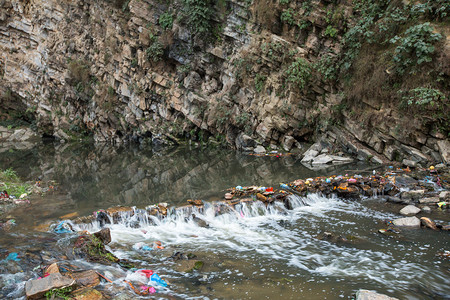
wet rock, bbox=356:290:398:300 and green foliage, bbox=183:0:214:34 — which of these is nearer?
wet rock, bbox=356:290:398:300

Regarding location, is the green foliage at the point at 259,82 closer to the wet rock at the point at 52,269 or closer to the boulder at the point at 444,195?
the boulder at the point at 444,195

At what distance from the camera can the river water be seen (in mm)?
4211

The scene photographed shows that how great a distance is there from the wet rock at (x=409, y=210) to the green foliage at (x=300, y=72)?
27.4 feet

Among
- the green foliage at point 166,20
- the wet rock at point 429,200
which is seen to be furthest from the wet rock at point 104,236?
the green foliage at point 166,20

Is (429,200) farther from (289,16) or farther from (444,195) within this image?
(289,16)

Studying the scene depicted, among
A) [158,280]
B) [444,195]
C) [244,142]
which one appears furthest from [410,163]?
[158,280]

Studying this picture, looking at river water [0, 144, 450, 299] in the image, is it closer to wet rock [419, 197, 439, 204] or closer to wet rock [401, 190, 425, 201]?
wet rock [401, 190, 425, 201]

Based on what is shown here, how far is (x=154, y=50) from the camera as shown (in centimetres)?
1984

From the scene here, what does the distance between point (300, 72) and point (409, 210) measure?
342 inches

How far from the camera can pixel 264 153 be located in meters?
16.0

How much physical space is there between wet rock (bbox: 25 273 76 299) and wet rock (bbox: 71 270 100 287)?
0.16 m

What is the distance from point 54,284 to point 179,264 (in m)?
1.83

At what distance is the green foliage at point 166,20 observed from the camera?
1936 cm

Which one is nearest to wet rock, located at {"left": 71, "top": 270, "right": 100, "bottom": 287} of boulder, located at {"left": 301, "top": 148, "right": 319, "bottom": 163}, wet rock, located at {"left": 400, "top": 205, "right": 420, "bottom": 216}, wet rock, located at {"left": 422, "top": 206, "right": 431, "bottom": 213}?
wet rock, located at {"left": 400, "top": 205, "right": 420, "bottom": 216}
